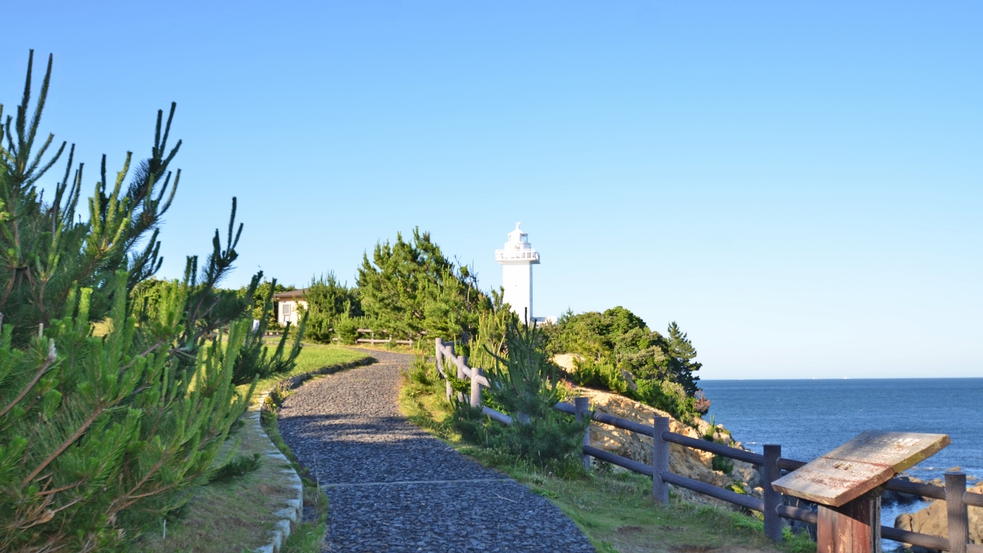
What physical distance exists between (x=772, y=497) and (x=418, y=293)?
20.2 meters

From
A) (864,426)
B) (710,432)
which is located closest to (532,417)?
(710,432)

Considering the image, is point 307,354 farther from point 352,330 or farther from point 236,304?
point 236,304

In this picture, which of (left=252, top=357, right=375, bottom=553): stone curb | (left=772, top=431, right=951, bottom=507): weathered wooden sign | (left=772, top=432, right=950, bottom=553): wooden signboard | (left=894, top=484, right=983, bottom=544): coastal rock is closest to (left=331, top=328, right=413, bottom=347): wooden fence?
(left=252, top=357, right=375, bottom=553): stone curb

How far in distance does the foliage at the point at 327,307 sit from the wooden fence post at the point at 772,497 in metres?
30.0

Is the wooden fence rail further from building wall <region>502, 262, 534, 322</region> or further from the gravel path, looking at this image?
the gravel path

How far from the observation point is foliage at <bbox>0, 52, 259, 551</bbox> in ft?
11.3

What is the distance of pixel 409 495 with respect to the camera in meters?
8.55

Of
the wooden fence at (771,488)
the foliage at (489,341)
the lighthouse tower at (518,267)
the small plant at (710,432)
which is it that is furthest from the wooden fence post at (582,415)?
the lighthouse tower at (518,267)

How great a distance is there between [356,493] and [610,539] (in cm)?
289

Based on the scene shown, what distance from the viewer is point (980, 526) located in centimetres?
2072

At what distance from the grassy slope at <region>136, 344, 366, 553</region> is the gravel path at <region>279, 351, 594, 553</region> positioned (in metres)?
0.58

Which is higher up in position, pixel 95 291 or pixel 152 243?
pixel 152 243

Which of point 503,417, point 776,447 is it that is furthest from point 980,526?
point 776,447

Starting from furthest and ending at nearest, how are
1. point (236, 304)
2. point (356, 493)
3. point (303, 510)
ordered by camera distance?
point (356, 493)
point (303, 510)
point (236, 304)
